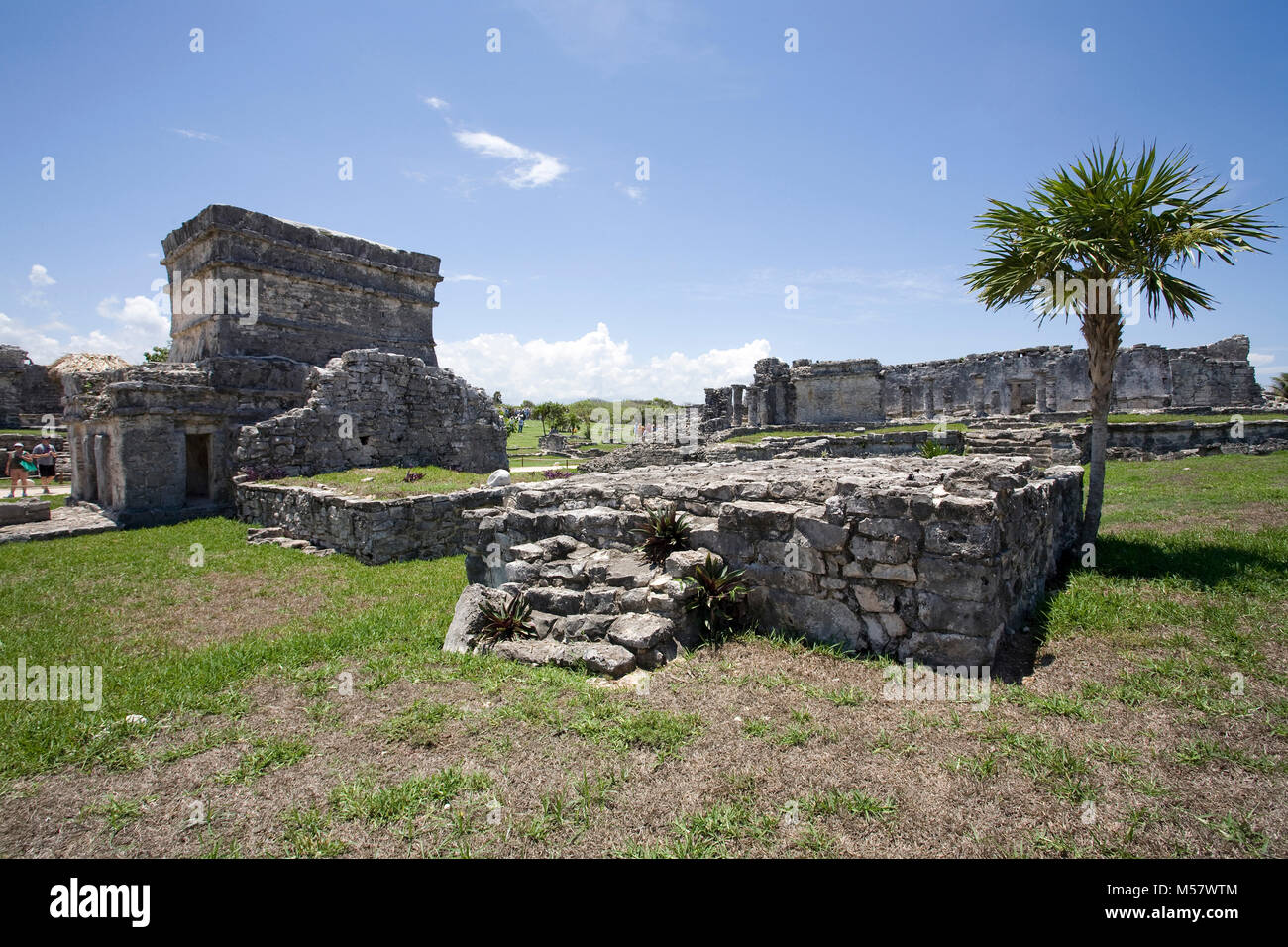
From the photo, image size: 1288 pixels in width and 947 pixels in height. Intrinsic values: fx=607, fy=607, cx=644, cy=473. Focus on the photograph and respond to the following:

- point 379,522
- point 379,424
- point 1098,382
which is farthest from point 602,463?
point 1098,382

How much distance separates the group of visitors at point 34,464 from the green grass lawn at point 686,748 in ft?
62.9

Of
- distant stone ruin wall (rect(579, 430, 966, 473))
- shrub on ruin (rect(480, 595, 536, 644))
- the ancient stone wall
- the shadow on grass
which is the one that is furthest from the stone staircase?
the ancient stone wall

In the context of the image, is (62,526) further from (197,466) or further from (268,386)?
(268,386)

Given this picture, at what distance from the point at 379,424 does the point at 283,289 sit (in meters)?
6.53

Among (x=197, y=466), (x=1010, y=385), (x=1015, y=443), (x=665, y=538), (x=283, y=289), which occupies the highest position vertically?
(x=283, y=289)

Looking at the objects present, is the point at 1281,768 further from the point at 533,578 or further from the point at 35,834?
the point at 35,834

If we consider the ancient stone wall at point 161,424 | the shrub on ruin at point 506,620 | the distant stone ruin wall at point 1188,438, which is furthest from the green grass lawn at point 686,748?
the distant stone ruin wall at point 1188,438

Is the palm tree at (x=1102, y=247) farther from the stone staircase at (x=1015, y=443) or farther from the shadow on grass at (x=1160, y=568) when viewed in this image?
the stone staircase at (x=1015, y=443)

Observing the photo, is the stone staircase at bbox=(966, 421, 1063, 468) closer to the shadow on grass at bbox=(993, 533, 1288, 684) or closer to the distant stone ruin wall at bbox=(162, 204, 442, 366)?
the shadow on grass at bbox=(993, 533, 1288, 684)

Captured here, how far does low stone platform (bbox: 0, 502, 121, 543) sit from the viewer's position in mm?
12312

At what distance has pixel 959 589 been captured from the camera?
4574 millimetres

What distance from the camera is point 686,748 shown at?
373 centimetres

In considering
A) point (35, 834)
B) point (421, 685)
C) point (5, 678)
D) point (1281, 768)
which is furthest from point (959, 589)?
point (5, 678)
